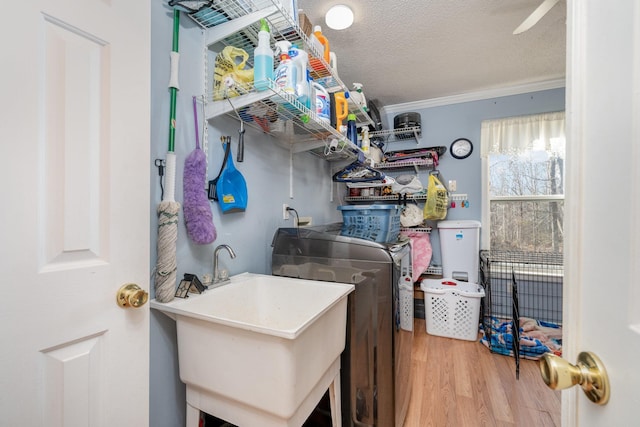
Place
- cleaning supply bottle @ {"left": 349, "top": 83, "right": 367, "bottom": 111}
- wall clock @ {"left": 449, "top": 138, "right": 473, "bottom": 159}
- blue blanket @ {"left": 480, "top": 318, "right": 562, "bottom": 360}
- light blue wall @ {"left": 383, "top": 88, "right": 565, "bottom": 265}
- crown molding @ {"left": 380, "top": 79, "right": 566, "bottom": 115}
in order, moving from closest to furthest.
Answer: cleaning supply bottle @ {"left": 349, "top": 83, "right": 367, "bottom": 111} → blue blanket @ {"left": 480, "top": 318, "right": 562, "bottom": 360} → crown molding @ {"left": 380, "top": 79, "right": 566, "bottom": 115} → light blue wall @ {"left": 383, "top": 88, "right": 565, "bottom": 265} → wall clock @ {"left": 449, "top": 138, "right": 473, "bottom": 159}

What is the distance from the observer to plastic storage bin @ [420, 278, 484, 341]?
7.97 ft

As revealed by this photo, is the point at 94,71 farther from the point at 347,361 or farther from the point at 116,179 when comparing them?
the point at 347,361

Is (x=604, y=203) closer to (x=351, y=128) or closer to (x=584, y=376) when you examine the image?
(x=584, y=376)

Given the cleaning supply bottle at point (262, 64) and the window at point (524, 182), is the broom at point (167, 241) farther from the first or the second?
the window at point (524, 182)

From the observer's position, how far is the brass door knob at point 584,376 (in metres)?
0.38

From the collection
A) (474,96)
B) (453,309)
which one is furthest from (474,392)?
(474,96)

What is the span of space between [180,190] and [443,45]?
7.21ft

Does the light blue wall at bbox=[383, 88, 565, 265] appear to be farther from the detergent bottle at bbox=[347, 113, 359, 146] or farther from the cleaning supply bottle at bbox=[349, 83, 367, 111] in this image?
the detergent bottle at bbox=[347, 113, 359, 146]

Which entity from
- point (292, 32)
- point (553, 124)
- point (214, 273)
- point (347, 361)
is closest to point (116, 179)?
point (214, 273)

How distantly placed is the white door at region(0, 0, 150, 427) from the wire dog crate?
108 inches

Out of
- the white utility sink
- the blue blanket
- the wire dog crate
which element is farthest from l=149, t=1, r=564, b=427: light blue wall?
the blue blanket

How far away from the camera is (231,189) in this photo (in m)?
1.27

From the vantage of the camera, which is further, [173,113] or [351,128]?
[351,128]

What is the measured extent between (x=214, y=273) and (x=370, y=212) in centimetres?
95
